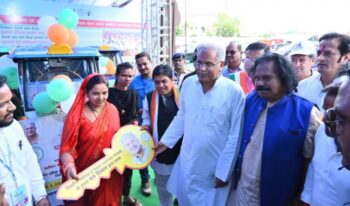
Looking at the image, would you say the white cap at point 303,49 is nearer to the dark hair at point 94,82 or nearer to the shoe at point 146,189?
the dark hair at point 94,82

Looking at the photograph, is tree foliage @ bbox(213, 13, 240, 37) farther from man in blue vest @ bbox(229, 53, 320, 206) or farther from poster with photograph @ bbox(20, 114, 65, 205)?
man in blue vest @ bbox(229, 53, 320, 206)

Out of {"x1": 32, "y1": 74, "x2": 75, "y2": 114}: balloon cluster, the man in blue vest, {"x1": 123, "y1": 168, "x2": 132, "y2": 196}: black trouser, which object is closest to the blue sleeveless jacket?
the man in blue vest

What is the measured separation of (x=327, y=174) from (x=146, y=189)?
2.51 metres

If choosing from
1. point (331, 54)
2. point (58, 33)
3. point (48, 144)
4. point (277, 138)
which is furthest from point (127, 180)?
point (331, 54)

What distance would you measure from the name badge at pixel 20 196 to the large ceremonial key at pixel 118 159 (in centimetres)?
20

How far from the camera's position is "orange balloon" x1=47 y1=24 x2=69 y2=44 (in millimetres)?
3477

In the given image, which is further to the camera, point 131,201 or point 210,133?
point 131,201

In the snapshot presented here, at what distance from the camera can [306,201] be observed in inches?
61.8

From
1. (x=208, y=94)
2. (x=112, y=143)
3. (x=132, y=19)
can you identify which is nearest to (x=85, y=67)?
(x=112, y=143)

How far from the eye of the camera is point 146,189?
3.52m

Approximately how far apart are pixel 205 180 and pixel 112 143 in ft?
2.45

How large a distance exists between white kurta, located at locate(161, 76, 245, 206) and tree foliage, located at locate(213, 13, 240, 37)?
4192 cm

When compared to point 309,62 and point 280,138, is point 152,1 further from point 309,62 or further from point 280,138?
point 280,138

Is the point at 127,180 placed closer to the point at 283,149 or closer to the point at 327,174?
the point at 283,149
